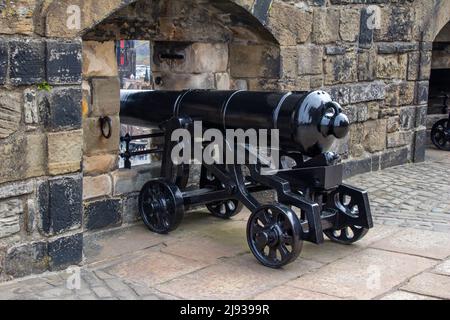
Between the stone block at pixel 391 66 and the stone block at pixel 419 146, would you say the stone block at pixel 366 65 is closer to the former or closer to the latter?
the stone block at pixel 391 66

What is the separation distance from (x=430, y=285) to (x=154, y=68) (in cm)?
344

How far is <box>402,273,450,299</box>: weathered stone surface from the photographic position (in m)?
3.73

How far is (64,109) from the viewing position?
13.1 ft

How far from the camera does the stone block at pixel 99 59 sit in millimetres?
5047

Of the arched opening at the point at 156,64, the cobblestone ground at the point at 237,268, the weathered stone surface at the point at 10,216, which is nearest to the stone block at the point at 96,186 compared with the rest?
the arched opening at the point at 156,64

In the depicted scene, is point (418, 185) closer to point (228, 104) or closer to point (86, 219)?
point (228, 104)

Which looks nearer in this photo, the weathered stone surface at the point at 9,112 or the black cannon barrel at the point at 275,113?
the weathered stone surface at the point at 9,112

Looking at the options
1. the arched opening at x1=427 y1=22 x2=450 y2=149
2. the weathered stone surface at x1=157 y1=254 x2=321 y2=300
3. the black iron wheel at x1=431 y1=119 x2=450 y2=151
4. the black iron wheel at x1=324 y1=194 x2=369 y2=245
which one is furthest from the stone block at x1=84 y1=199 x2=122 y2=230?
the arched opening at x1=427 y1=22 x2=450 y2=149

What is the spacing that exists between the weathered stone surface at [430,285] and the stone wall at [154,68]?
211 centimetres

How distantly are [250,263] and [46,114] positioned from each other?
1629 millimetres

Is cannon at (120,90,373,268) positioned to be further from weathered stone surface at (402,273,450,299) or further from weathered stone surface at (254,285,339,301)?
weathered stone surface at (402,273,450,299)

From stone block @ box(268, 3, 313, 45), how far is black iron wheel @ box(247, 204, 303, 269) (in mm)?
2093

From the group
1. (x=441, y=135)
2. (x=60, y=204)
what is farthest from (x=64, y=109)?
(x=441, y=135)

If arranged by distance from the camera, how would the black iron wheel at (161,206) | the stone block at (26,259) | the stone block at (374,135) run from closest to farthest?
the stone block at (26,259)
the black iron wheel at (161,206)
the stone block at (374,135)
